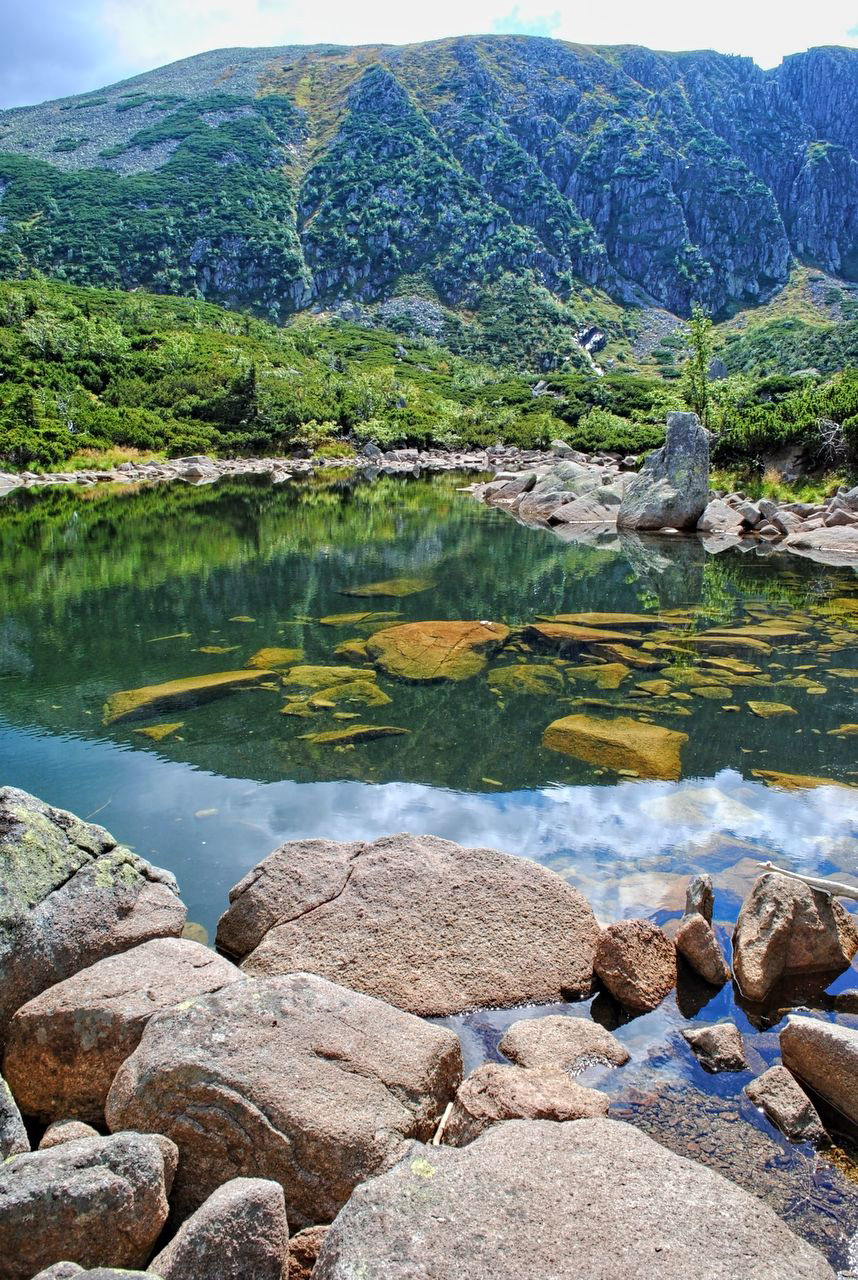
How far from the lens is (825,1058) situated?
423cm

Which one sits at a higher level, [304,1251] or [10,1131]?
[10,1131]

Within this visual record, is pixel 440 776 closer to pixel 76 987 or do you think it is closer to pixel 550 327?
pixel 76 987

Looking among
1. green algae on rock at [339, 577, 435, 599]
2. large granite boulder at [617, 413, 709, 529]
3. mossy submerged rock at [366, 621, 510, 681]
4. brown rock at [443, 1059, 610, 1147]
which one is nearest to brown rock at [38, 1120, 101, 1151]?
brown rock at [443, 1059, 610, 1147]

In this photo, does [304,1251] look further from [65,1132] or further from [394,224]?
[394,224]

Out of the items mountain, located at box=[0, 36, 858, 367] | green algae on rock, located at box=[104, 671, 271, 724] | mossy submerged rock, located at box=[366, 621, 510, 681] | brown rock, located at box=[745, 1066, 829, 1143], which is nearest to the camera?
brown rock, located at box=[745, 1066, 829, 1143]

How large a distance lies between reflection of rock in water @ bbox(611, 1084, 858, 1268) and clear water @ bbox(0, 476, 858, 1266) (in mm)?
11

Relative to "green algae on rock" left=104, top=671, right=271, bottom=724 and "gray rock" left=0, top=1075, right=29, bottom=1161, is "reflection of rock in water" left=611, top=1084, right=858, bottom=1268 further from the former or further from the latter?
"green algae on rock" left=104, top=671, right=271, bottom=724

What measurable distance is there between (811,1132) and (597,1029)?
3.90 feet

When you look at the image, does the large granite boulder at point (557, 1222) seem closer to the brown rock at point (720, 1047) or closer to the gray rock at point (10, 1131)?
the brown rock at point (720, 1047)

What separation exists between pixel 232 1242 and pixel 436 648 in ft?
33.6

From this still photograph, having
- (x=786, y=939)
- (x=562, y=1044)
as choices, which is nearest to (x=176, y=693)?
(x=562, y=1044)

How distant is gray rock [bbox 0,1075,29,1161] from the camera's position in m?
3.56

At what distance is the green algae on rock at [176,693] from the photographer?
10578mm

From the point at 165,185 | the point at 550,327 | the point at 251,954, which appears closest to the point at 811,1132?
the point at 251,954
